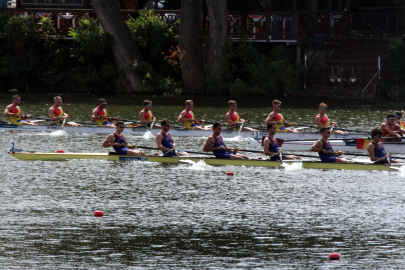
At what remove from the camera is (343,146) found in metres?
21.4

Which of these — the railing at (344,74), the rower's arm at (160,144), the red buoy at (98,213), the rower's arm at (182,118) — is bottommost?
the red buoy at (98,213)

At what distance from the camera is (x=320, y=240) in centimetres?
1170

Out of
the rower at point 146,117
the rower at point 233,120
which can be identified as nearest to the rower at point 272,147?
the rower at point 233,120

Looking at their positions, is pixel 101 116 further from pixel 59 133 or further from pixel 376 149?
pixel 376 149

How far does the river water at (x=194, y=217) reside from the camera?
35.2ft

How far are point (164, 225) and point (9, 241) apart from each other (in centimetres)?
313

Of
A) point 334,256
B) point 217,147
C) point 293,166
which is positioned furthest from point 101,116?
point 334,256

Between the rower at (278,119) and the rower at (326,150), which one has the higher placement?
the rower at (278,119)

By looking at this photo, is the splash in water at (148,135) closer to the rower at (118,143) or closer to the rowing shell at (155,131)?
the rowing shell at (155,131)

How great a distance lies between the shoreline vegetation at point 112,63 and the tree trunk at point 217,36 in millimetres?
233

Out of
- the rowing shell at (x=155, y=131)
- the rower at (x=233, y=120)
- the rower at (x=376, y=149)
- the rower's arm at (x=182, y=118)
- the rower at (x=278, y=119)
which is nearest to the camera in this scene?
the rower at (x=376, y=149)

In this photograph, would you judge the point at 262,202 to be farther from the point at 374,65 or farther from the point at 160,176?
the point at 374,65

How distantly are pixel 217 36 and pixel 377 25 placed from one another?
12618mm

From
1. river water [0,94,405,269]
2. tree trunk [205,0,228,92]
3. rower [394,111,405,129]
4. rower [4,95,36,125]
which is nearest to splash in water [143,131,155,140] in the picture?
river water [0,94,405,269]
